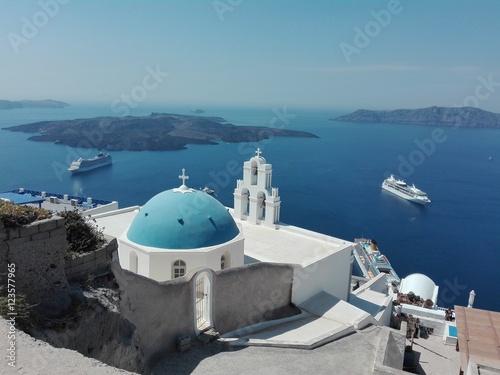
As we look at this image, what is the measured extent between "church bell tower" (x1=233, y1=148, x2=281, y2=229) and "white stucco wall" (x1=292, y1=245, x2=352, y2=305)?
8.67 feet

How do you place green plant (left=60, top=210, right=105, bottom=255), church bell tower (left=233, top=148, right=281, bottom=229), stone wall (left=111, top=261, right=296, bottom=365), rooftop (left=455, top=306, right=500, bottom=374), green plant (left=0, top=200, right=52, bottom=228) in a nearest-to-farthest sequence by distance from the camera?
green plant (left=0, top=200, right=52, bottom=228) < green plant (left=60, top=210, right=105, bottom=255) < stone wall (left=111, top=261, right=296, bottom=365) < rooftop (left=455, top=306, right=500, bottom=374) < church bell tower (left=233, top=148, right=281, bottom=229)

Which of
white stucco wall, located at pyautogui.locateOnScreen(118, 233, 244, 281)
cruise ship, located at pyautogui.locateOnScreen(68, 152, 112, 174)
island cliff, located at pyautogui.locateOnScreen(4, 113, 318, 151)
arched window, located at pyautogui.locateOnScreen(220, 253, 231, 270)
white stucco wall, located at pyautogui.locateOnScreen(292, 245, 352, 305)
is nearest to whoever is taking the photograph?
white stucco wall, located at pyautogui.locateOnScreen(118, 233, 244, 281)

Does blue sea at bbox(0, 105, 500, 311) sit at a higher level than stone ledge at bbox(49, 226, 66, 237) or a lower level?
lower

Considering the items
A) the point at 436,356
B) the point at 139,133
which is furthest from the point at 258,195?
the point at 139,133

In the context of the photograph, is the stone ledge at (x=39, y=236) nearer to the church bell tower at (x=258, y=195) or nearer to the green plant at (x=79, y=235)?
the green plant at (x=79, y=235)

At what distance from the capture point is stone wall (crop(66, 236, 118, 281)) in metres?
5.23

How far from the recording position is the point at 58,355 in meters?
3.58

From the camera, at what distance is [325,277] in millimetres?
11328

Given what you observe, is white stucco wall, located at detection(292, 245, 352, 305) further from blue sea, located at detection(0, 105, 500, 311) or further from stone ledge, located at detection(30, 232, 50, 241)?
blue sea, located at detection(0, 105, 500, 311)

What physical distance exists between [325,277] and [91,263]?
7.36m

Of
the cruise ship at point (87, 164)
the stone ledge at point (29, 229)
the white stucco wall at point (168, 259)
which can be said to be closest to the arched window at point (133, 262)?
the white stucco wall at point (168, 259)

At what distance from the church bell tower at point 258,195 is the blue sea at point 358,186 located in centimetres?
1867

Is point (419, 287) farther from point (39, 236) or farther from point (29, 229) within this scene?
point (29, 229)

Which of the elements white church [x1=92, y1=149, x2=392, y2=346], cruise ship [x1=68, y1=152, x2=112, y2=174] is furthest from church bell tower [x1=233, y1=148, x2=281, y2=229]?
cruise ship [x1=68, y1=152, x2=112, y2=174]
